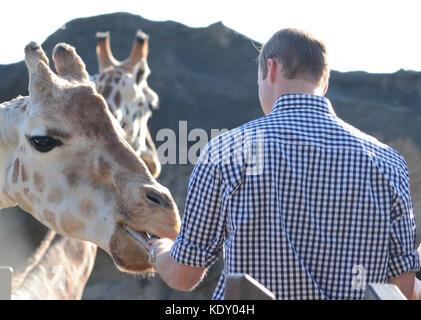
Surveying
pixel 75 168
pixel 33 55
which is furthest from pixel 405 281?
pixel 33 55

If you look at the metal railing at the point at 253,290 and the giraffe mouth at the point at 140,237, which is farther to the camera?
the giraffe mouth at the point at 140,237

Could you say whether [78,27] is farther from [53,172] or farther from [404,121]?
[53,172]

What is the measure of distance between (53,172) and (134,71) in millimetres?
5363

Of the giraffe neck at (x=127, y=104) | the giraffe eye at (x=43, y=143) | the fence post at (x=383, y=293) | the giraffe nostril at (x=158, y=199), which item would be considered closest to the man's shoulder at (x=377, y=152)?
the fence post at (x=383, y=293)

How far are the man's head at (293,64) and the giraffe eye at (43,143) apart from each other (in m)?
1.27

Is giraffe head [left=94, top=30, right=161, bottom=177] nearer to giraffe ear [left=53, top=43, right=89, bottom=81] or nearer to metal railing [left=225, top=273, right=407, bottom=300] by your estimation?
giraffe ear [left=53, top=43, right=89, bottom=81]

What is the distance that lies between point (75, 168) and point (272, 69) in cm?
127

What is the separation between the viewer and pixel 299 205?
1509mm

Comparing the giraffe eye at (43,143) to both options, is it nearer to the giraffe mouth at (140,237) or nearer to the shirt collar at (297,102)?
the giraffe mouth at (140,237)

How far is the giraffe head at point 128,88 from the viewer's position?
761 cm

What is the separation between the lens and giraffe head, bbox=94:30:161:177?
7.61 metres

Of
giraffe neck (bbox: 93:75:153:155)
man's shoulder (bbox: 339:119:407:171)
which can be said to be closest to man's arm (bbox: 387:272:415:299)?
man's shoulder (bbox: 339:119:407:171)

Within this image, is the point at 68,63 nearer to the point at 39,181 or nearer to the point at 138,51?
the point at 39,181

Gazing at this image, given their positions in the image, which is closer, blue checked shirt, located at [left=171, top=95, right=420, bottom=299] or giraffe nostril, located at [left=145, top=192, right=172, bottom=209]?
blue checked shirt, located at [left=171, top=95, right=420, bottom=299]
